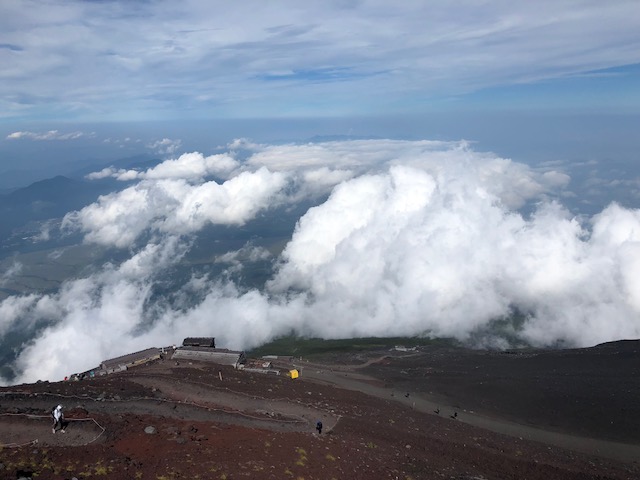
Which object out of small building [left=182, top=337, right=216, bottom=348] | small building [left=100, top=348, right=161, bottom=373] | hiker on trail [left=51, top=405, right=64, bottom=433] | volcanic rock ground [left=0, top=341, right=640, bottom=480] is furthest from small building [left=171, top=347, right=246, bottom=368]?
hiker on trail [left=51, top=405, right=64, bottom=433]

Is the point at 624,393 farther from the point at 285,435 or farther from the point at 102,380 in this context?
the point at 102,380

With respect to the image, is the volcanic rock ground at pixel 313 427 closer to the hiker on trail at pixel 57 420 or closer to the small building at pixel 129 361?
the hiker on trail at pixel 57 420

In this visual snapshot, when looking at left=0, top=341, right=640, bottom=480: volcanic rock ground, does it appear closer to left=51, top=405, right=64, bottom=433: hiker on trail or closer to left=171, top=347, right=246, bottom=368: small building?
left=51, top=405, right=64, bottom=433: hiker on trail

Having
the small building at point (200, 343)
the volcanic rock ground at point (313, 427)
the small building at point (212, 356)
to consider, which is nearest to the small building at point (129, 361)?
the small building at point (212, 356)

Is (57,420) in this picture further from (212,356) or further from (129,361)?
(129,361)

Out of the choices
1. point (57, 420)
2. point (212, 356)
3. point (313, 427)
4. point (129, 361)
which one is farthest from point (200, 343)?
point (57, 420)
